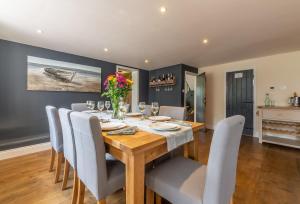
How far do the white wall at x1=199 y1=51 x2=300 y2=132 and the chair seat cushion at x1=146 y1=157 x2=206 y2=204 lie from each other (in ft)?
12.4

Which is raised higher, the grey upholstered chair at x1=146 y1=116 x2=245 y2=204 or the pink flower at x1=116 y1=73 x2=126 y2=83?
the pink flower at x1=116 y1=73 x2=126 y2=83

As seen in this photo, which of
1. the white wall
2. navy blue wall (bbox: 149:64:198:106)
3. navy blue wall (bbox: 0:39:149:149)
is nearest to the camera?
navy blue wall (bbox: 0:39:149:149)

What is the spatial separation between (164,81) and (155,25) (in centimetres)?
272

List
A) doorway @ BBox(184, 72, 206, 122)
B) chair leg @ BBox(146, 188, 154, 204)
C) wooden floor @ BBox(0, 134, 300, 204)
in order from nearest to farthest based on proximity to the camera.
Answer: chair leg @ BBox(146, 188, 154, 204) < wooden floor @ BBox(0, 134, 300, 204) < doorway @ BBox(184, 72, 206, 122)

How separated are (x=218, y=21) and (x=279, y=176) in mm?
2275

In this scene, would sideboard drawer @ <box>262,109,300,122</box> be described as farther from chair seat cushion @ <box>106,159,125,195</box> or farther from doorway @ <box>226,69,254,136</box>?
chair seat cushion @ <box>106,159,125,195</box>

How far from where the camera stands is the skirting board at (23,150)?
254cm

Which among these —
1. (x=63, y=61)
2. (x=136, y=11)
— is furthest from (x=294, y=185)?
(x=63, y=61)

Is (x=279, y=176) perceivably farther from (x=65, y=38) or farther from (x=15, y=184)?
(x=65, y=38)

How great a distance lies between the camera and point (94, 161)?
39.5 inches

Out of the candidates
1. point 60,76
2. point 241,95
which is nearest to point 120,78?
point 60,76

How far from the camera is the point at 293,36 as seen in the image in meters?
2.59

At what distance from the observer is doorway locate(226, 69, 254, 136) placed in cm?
410

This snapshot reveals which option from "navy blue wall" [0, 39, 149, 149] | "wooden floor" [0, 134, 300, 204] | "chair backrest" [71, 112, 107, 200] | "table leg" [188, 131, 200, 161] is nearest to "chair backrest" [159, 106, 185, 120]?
"table leg" [188, 131, 200, 161]
